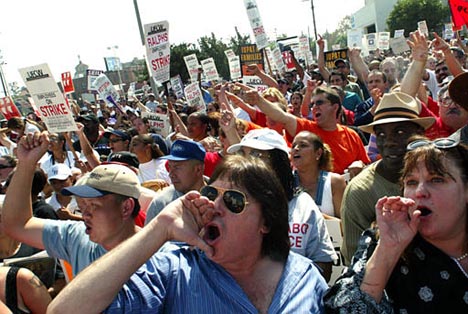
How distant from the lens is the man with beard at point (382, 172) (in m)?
2.72

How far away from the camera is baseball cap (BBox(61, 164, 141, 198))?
2.77 m

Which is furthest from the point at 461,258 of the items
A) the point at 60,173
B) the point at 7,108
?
the point at 7,108

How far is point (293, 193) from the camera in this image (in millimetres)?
3033

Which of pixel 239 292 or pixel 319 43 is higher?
pixel 319 43

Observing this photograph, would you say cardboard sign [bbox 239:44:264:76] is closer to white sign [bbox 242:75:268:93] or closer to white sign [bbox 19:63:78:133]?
white sign [bbox 242:75:268:93]

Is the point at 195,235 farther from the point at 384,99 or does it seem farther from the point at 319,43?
the point at 319,43

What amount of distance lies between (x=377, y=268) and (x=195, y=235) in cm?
64

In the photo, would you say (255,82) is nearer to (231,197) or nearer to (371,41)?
(231,197)

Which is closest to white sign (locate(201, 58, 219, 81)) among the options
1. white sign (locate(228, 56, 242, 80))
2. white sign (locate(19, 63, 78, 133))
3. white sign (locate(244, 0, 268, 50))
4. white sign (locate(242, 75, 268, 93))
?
white sign (locate(228, 56, 242, 80))

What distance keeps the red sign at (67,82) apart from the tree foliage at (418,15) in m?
41.8

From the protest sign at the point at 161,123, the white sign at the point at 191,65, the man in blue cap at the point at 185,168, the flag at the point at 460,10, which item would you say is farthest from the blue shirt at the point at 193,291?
the white sign at the point at 191,65

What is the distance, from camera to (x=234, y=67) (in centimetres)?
1502

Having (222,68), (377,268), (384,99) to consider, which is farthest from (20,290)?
(222,68)

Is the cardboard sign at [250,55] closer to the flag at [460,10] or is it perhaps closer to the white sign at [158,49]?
the white sign at [158,49]
